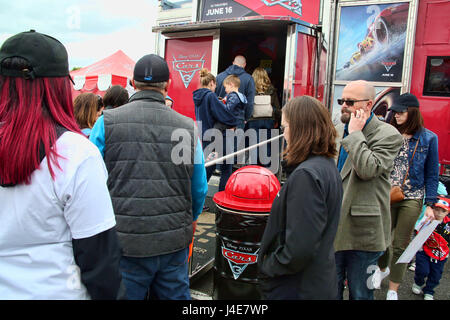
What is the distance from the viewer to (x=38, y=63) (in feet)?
4.08

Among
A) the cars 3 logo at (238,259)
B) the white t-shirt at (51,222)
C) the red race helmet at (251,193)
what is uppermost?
the white t-shirt at (51,222)

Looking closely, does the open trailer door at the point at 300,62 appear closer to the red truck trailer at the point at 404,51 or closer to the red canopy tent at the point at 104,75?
the red truck trailer at the point at 404,51

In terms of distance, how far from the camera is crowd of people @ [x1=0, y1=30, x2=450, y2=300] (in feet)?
4.05

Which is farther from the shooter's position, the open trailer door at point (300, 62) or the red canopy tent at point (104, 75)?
the red canopy tent at point (104, 75)

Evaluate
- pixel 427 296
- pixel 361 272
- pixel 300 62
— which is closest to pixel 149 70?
pixel 361 272

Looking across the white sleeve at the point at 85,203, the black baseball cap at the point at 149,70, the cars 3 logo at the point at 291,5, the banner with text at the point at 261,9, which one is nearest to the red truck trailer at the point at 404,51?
Result: the banner with text at the point at 261,9

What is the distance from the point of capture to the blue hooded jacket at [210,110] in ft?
17.1

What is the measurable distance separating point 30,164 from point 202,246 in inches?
144

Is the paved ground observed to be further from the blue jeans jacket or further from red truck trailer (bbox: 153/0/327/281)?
the blue jeans jacket

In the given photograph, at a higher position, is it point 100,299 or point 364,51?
point 364,51

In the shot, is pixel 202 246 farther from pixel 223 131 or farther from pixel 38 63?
pixel 38 63

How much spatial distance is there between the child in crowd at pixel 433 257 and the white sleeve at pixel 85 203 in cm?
339

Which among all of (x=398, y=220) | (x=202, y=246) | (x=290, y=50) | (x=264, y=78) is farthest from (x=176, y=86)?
(x=398, y=220)

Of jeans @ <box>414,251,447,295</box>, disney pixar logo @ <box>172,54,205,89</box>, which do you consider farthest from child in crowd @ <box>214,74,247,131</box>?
jeans @ <box>414,251,447,295</box>
